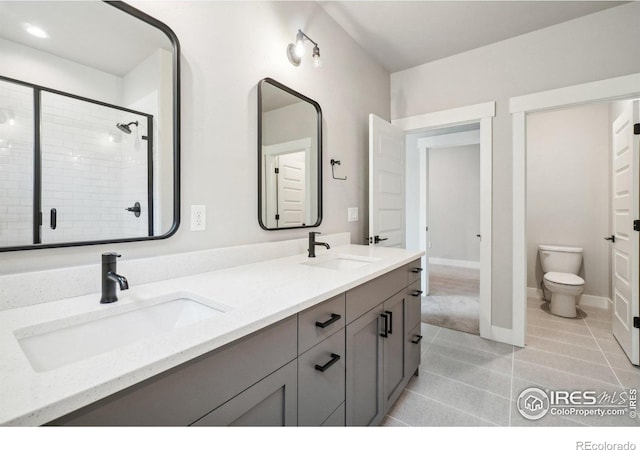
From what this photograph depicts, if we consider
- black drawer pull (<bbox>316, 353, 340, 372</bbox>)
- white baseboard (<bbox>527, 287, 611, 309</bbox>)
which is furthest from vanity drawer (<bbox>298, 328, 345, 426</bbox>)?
white baseboard (<bbox>527, 287, 611, 309</bbox>)

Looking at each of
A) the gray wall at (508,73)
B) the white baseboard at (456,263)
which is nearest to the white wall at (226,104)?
the gray wall at (508,73)

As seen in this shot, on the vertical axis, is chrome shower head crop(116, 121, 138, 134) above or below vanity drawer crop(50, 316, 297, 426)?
above

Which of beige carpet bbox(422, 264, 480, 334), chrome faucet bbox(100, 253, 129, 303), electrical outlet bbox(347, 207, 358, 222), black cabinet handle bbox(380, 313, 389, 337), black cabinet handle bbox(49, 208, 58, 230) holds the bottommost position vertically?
beige carpet bbox(422, 264, 480, 334)

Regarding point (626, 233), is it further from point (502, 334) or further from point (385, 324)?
point (385, 324)

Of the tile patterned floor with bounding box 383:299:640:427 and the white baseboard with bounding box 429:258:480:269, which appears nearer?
the tile patterned floor with bounding box 383:299:640:427

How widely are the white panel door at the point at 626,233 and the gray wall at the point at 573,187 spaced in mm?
922

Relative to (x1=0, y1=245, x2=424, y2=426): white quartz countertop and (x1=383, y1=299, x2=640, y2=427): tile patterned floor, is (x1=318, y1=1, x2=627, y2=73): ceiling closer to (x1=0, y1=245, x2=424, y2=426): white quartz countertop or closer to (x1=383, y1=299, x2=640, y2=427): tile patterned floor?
(x1=0, y1=245, x2=424, y2=426): white quartz countertop

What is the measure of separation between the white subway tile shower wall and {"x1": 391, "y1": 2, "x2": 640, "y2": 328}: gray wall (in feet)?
9.28

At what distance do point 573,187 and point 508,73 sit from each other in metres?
1.91

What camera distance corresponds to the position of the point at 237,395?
706mm

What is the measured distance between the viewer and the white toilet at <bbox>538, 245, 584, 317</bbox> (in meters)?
2.88

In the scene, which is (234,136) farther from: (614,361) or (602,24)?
(614,361)

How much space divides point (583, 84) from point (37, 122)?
317 cm

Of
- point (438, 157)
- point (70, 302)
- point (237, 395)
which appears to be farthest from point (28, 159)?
point (438, 157)
